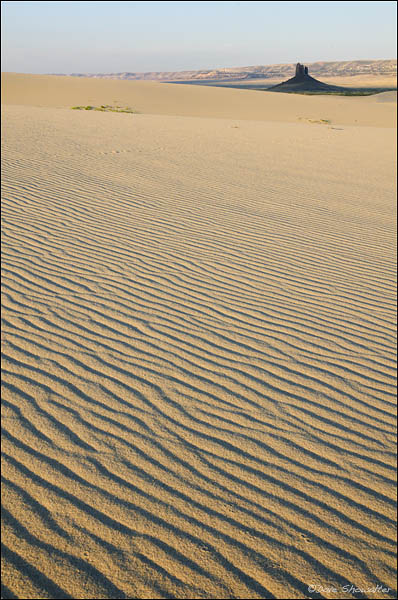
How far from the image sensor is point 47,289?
4770 mm

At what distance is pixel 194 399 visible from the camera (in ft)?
11.1

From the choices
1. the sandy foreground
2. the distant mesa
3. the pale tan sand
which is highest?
the distant mesa

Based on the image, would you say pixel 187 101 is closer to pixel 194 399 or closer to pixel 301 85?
pixel 301 85

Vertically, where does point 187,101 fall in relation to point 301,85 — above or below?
below

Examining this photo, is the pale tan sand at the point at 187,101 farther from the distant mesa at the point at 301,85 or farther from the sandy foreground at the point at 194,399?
the sandy foreground at the point at 194,399

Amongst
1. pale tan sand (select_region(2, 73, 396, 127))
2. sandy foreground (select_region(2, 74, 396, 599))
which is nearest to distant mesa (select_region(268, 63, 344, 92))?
pale tan sand (select_region(2, 73, 396, 127))

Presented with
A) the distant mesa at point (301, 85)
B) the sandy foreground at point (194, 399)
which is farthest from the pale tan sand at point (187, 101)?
the sandy foreground at point (194, 399)

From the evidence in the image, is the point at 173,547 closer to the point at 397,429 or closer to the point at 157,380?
the point at 157,380

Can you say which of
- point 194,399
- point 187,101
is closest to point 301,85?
point 187,101

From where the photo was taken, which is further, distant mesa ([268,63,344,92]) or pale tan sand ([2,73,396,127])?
distant mesa ([268,63,344,92])

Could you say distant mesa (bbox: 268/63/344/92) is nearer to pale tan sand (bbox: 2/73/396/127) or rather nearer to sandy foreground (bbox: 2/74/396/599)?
pale tan sand (bbox: 2/73/396/127)

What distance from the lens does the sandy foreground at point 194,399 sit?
7.64 feet

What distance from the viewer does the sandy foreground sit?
2.33 meters

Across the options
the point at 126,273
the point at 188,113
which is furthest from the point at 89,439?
the point at 188,113
